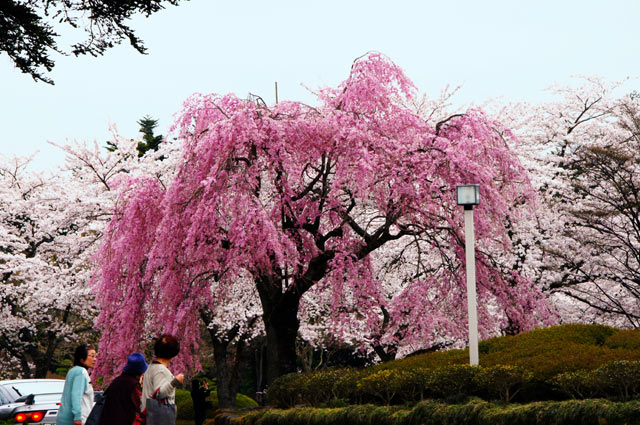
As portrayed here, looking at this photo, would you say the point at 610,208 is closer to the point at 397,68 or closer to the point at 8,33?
the point at 397,68

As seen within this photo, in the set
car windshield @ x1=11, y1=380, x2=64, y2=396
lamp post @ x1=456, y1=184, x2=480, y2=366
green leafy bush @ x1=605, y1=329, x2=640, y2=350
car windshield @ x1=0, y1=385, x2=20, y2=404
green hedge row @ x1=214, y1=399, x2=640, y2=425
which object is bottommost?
green hedge row @ x1=214, y1=399, x2=640, y2=425

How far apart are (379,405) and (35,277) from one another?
55.6 ft

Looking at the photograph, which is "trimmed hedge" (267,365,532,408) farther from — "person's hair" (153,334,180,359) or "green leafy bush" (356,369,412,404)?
"person's hair" (153,334,180,359)

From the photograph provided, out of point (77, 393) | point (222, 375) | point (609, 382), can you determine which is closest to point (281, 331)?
point (77, 393)

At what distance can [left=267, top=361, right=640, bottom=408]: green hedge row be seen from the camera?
923 centimetres

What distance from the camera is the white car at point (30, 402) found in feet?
41.1

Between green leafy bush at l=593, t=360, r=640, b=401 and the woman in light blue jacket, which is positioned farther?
green leafy bush at l=593, t=360, r=640, b=401

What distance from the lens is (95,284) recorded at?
17547mm

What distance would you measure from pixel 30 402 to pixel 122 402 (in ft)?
19.5

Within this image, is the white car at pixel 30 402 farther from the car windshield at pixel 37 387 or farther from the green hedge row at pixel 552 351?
the green hedge row at pixel 552 351

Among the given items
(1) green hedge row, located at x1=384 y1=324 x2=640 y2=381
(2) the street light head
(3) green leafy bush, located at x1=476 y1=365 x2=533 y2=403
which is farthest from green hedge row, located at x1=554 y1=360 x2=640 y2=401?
(2) the street light head

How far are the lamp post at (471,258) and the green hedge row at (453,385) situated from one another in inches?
19.7

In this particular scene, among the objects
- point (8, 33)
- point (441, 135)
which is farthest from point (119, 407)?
point (441, 135)

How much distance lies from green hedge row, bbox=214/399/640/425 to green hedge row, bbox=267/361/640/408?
0.45 metres
